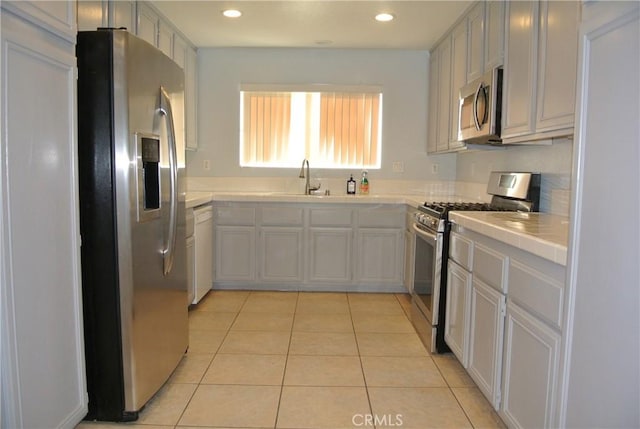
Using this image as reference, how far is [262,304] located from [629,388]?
301 centimetres

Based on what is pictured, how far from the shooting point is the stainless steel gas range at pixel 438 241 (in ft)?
8.98

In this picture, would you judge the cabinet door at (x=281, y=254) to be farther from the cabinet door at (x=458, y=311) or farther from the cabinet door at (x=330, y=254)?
the cabinet door at (x=458, y=311)

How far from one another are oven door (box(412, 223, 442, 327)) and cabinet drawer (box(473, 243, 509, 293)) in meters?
0.50

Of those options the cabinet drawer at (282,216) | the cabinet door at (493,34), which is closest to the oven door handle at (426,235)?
the cabinet door at (493,34)

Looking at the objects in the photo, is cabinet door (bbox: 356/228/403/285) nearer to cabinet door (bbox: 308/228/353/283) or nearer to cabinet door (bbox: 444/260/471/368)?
cabinet door (bbox: 308/228/353/283)

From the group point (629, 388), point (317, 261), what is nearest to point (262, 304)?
point (317, 261)

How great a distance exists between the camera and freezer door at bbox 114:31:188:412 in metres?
1.87

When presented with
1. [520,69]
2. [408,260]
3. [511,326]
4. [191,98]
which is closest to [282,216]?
[408,260]

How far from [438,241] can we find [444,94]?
68.4 inches

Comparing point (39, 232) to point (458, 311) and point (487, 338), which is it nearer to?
point (487, 338)

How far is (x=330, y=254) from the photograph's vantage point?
4.16 meters

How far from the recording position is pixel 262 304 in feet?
12.6

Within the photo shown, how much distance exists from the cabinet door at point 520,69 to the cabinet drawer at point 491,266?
0.71 metres

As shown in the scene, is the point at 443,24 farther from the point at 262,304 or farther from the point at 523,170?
the point at 262,304
